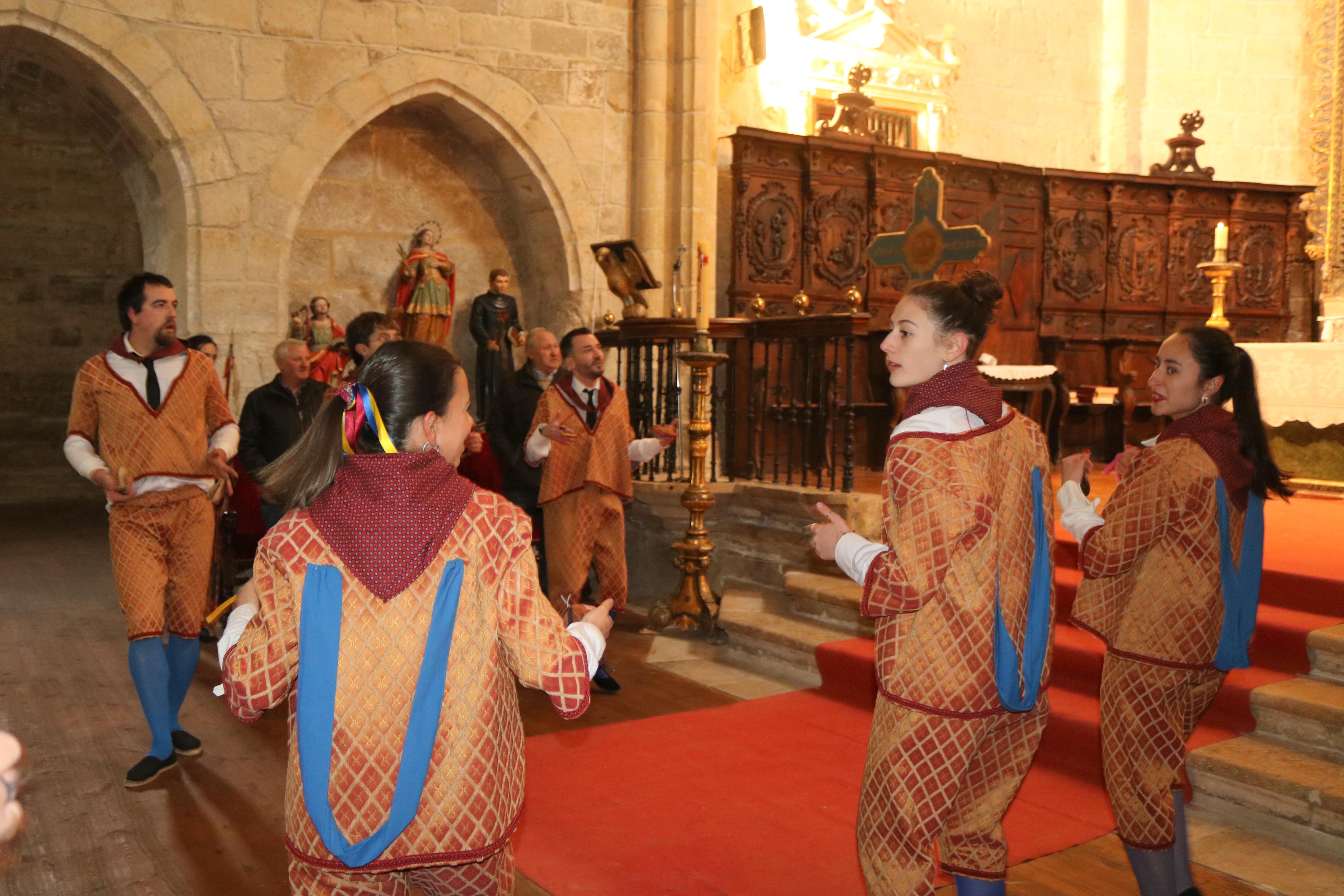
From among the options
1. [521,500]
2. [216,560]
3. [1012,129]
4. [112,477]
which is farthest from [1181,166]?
[112,477]

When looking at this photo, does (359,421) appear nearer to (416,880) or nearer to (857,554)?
(416,880)

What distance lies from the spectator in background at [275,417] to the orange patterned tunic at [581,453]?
4.08ft

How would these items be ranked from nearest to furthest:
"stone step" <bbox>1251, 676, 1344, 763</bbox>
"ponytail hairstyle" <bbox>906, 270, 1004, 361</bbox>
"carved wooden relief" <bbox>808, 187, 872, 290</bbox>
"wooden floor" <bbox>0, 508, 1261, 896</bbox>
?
"ponytail hairstyle" <bbox>906, 270, 1004, 361</bbox>
"wooden floor" <bbox>0, 508, 1261, 896</bbox>
"stone step" <bbox>1251, 676, 1344, 763</bbox>
"carved wooden relief" <bbox>808, 187, 872, 290</bbox>

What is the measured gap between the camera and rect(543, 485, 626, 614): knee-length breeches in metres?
4.98

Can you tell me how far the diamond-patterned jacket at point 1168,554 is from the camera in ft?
8.13

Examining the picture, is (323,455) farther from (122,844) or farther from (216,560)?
(216,560)

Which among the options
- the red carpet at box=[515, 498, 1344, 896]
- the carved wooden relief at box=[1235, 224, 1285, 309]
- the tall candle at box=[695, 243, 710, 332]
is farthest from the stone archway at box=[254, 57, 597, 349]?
the carved wooden relief at box=[1235, 224, 1285, 309]

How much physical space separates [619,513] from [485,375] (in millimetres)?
3866

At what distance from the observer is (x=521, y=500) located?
5805 mm

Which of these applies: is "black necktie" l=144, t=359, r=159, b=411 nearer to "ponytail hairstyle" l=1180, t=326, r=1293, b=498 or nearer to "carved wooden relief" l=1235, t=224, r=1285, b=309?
"ponytail hairstyle" l=1180, t=326, r=1293, b=498

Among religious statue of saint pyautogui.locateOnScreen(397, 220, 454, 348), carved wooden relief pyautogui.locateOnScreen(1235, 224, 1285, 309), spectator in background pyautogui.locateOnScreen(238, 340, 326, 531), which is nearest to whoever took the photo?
spectator in background pyautogui.locateOnScreen(238, 340, 326, 531)

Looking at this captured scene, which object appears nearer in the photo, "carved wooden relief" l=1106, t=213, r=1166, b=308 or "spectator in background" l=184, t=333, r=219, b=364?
"spectator in background" l=184, t=333, r=219, b=364

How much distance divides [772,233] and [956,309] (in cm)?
680

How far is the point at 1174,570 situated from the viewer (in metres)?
2.53
